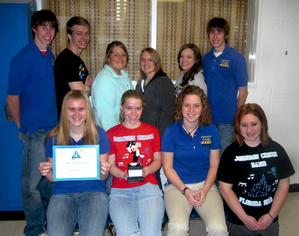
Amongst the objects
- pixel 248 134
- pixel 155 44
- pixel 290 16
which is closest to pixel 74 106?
pixel 248 134

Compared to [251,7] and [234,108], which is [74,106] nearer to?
[234,108]

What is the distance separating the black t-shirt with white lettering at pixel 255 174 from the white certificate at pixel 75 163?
0.94 m

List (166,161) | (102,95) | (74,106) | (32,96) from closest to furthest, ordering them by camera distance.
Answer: (74,106) < (166,161) < (32,96) < (102,95)

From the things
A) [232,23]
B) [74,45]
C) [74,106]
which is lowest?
[74,106]

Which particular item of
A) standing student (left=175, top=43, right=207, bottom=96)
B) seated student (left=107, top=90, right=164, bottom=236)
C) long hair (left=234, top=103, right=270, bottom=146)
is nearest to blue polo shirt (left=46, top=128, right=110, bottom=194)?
seated student (left=107, top=90, right=164, bottom=236)

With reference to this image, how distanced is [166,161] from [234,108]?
1173 millimetres

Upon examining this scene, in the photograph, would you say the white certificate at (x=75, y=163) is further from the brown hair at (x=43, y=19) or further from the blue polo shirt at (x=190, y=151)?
the brown hair at (x=43, y=19)

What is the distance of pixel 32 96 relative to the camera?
9.01ft

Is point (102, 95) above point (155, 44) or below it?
below

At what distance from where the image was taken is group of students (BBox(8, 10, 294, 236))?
229 cm

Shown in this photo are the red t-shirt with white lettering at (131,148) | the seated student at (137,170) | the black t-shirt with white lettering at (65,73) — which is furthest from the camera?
the black t-shirt with white lettering at (65,73)

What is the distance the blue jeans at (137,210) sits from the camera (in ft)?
7.21

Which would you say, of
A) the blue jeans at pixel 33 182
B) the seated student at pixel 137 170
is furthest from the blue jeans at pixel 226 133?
the blue jeans at pixel 33 182

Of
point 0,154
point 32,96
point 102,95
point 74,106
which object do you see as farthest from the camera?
point 0,154
